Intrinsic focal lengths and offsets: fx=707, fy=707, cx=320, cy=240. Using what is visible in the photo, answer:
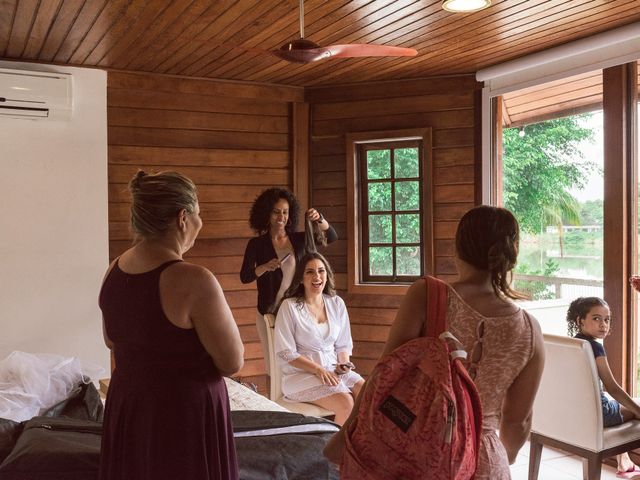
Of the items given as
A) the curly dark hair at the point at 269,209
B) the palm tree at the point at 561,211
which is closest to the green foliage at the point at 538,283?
the palm tree at the point at 561,211

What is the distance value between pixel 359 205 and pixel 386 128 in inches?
24.6

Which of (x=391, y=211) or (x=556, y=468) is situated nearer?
(x=556, y=468)

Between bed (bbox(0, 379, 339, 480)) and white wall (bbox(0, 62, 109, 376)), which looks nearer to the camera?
bed (bbox(0, 379, 339, 480))

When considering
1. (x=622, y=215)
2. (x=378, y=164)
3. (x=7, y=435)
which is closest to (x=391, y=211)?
(x=378, y=164)

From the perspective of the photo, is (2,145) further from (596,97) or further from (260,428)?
(596,97)

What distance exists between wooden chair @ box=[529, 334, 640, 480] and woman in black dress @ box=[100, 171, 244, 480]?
6.29 feet

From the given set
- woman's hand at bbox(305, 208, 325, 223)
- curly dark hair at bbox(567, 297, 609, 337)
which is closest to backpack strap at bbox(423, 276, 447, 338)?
curly dark hair at bbox(567, 297, 609, 337)

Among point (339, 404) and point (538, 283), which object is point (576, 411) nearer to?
point (339, 404)

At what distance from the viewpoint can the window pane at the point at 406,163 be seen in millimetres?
5340

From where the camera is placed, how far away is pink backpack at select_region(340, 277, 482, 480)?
1231mm

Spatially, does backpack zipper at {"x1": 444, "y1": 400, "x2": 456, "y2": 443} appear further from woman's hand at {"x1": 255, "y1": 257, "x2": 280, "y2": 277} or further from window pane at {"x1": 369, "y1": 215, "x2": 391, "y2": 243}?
window pane at {"x1": 369, "y1": 215, "x2": 391, "y2": 243}

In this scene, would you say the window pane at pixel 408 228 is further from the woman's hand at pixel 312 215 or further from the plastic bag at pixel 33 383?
the plastic bag at pixel 33 383

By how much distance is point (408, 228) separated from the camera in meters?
5.40

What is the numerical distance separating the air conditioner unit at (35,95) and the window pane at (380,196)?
226cm
